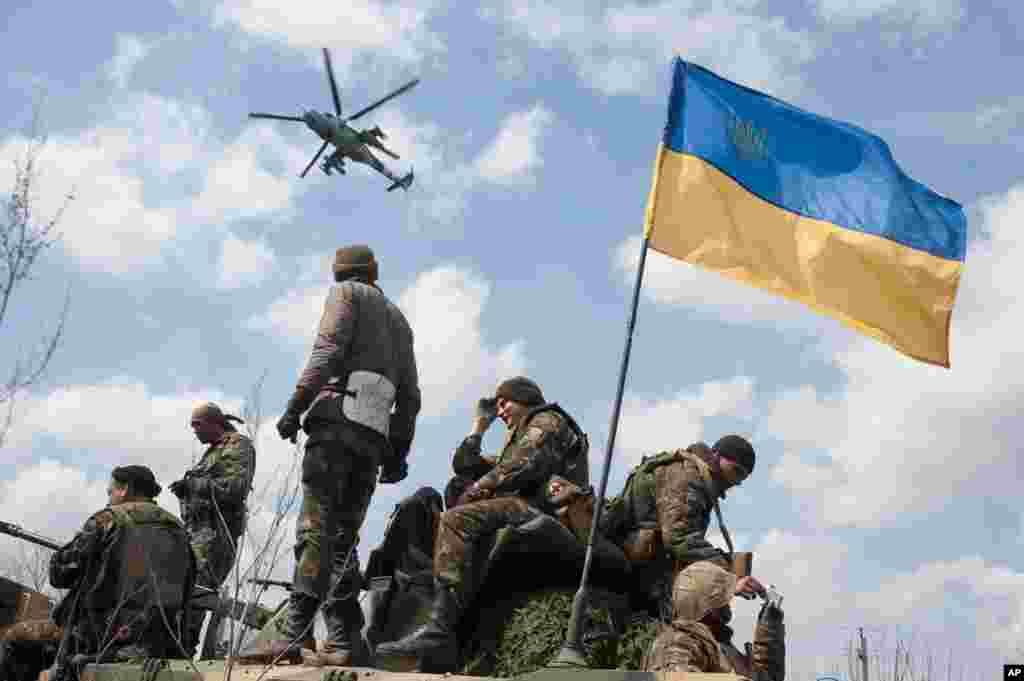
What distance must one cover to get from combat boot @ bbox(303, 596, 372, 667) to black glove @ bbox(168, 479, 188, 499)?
11.0 feet

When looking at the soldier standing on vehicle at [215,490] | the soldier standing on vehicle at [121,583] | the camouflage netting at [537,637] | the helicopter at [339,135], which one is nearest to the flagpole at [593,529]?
the camouflage netting at [537,637]

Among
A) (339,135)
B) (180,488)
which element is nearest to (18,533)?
(180,488)

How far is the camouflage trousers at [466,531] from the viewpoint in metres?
6.52

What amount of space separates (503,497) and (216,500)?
3388 mm

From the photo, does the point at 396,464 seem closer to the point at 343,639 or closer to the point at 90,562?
the point at 343,639

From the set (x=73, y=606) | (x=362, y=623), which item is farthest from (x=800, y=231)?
(x=73, y=606)

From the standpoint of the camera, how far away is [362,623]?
6742mm

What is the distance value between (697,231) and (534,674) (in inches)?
122

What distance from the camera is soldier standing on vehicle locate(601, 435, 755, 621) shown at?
6746 mm

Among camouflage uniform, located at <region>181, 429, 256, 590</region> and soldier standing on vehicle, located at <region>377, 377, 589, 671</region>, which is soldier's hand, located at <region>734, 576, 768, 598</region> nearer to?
soldier standing on vehicle, located at <region>377, 377, 589, 671</region>

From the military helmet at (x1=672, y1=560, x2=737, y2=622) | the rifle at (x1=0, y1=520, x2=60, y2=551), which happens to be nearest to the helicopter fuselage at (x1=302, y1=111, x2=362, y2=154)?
the rifle at (x1=0, y1=520, x2=60, y2=551)

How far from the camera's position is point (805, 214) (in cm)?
808

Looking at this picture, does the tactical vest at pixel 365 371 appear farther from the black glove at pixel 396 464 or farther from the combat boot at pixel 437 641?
the combat boot at pixel 437 641

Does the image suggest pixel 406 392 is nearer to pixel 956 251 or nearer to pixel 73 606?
pixel 73 606
